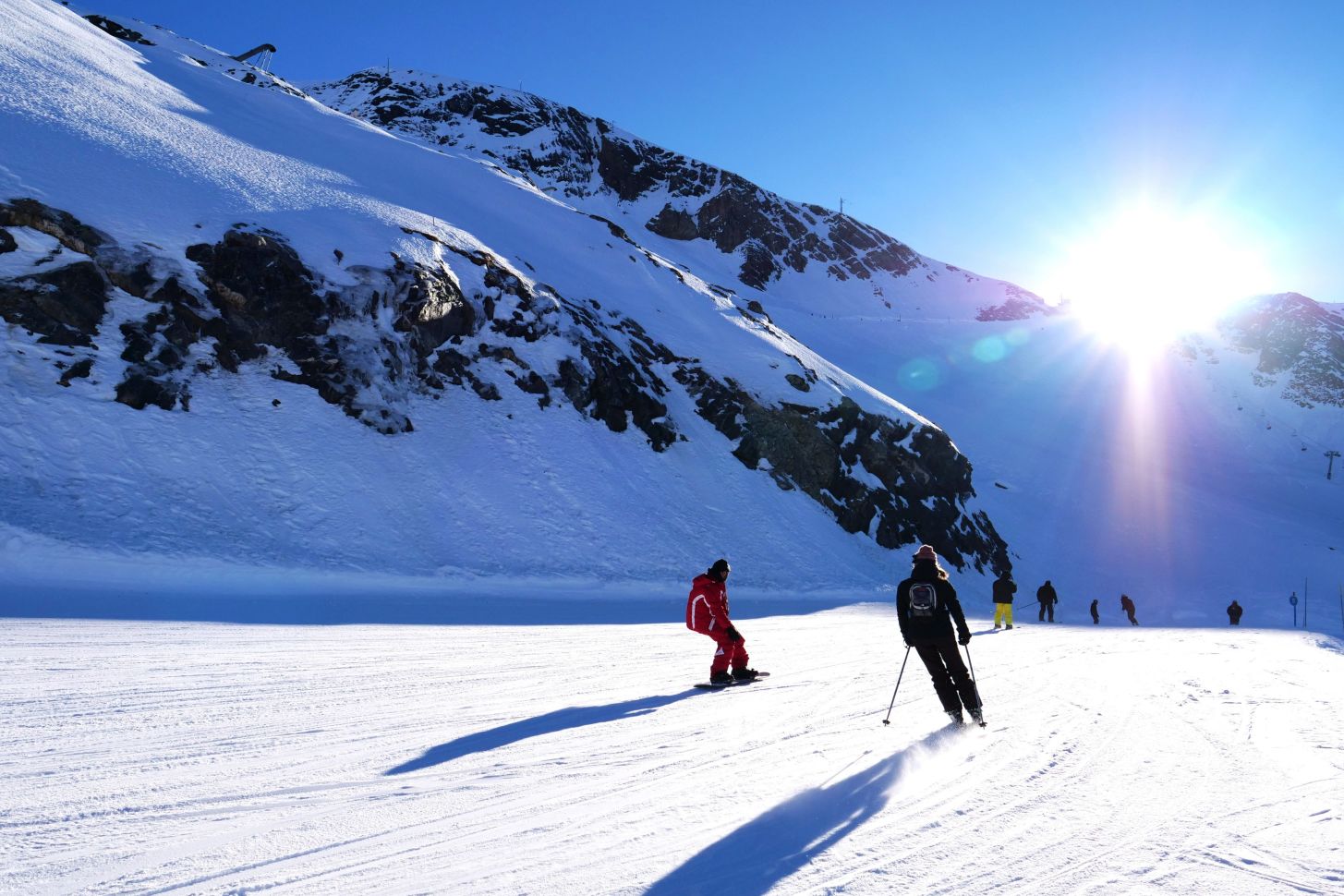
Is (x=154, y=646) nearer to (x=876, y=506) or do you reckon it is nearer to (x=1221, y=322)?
(x=876, y=506)

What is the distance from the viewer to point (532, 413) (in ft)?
80.2

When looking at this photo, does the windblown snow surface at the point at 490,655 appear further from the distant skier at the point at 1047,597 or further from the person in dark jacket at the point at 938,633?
the distant skier at the point at 1047,597

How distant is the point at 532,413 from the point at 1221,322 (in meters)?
103

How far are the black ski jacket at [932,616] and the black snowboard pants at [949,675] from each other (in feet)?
0.22

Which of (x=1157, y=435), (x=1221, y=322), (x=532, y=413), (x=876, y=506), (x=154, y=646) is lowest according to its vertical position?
(x=154, y=646)

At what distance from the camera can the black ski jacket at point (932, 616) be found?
699 centimetres

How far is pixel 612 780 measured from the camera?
5195 mm

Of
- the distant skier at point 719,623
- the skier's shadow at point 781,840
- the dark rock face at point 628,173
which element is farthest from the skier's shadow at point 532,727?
the dark rock face at point 628,173

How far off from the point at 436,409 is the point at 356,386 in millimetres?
2333

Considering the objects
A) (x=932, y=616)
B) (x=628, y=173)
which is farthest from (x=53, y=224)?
(x=628, y=173)

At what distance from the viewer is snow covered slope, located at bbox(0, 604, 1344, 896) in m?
3.78

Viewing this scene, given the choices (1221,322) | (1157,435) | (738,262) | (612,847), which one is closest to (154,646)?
(612,847)

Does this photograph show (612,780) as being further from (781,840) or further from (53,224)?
(53,224)

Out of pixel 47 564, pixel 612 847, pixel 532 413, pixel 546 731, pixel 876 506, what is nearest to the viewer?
pixel 612 847
